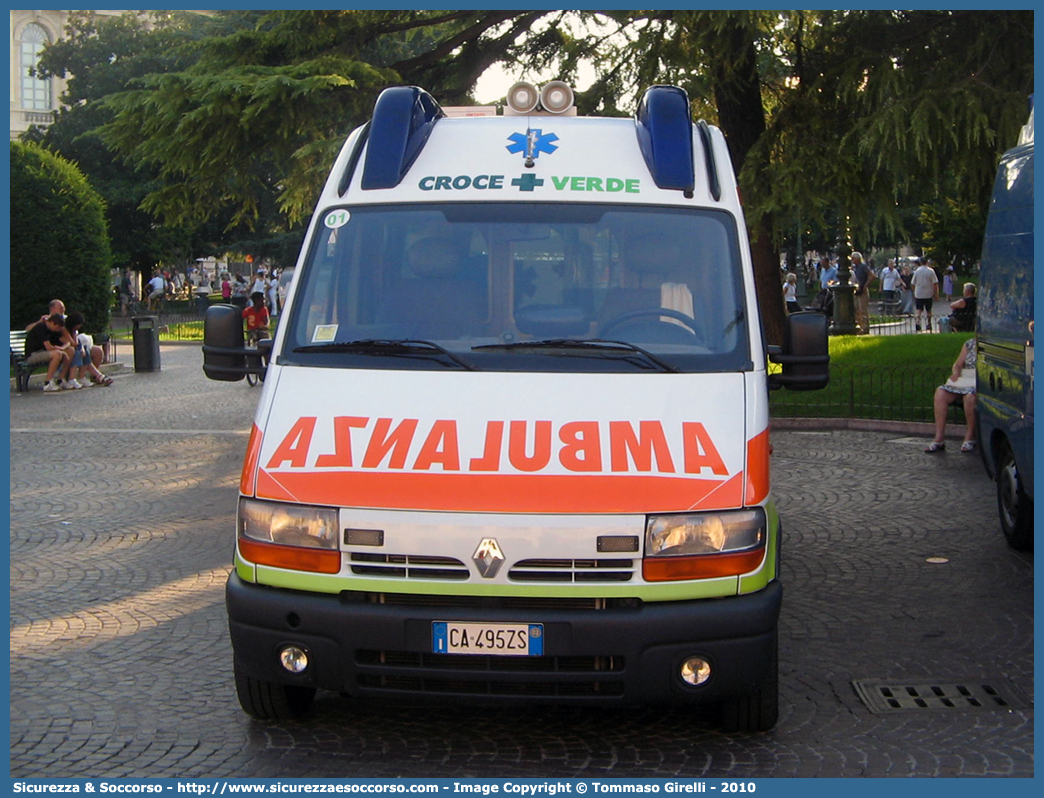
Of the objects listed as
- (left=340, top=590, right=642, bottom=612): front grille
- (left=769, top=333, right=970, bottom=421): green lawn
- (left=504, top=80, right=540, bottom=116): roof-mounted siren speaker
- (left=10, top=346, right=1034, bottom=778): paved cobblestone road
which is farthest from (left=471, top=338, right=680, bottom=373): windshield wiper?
(left=769, top=333, right=970, bottom=421): green lawn

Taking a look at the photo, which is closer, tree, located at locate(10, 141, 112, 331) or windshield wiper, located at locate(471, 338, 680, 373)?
windshield wiper, located at locate(471, 338, 680, 373)

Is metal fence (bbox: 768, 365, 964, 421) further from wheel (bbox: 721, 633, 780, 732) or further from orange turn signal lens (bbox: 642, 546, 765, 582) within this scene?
orange turn signal lens (bbox: 642, 546, 765, 582)

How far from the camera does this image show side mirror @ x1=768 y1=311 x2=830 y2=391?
5758 mm

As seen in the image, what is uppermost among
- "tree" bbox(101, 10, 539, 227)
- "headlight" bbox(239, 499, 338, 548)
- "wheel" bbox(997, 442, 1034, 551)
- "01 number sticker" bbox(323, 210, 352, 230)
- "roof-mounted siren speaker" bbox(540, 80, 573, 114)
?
"tree" bbox(101, 10, 539, 227)

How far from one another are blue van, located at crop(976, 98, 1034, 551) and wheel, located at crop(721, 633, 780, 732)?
2892 mm

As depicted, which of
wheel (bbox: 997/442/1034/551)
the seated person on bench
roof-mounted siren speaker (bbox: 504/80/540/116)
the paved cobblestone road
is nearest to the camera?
the paved cobblestone road

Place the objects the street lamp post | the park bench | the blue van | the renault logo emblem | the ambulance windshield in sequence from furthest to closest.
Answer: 1. the street lamp post
2. the park bench
3. the blue van
4. the ambulance windshield
5. the renault logo emblem

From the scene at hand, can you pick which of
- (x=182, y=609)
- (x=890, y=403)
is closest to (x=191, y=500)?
(x=182, y=609)

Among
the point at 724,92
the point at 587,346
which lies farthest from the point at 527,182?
the point at 724,92

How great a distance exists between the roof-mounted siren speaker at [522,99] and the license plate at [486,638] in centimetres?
334

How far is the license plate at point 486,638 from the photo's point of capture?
14.7ft

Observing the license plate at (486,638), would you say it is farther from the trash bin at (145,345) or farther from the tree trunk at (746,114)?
the trash bin at (145,345)
